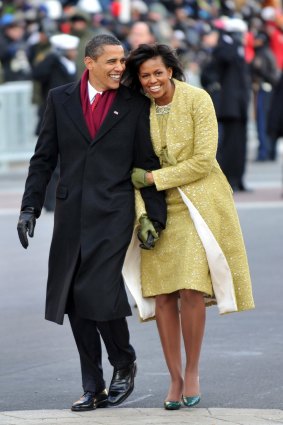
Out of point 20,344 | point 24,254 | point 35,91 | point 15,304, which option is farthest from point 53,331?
point 35,91

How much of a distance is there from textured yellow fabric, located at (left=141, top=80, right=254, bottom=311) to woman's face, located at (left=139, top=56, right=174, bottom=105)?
0.30 feet

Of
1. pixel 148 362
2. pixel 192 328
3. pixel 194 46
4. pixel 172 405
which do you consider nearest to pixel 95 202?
pixel 192 328

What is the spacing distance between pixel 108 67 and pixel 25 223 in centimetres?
82

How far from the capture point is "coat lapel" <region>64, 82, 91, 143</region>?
6.58m

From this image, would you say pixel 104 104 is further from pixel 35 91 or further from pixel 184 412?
pixel 35 91

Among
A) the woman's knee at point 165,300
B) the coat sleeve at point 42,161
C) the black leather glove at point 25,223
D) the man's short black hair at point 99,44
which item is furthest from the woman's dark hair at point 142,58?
the woman's knee at point 165,300

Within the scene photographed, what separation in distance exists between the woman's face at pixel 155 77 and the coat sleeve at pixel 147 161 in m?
0.13

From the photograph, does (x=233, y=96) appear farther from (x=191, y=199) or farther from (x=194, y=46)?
(x=194, y=46)

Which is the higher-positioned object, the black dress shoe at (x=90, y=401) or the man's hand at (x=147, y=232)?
the man's hand at (x=147, y=232)

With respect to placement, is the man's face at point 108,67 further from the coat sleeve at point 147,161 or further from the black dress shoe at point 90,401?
the black dress shoe at point 90,401

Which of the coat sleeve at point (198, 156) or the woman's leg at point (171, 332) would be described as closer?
the coat sleeve at point (198, 156)

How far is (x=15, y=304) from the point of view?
10.0 metres

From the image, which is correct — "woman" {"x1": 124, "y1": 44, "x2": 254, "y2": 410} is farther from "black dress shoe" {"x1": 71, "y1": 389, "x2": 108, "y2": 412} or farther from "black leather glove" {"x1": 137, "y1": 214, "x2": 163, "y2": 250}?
"black dress shoe" {"x1": 71, "y1": 389, "x2": 108, "y2": 412}

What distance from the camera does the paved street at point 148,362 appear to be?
6484 millimetres
